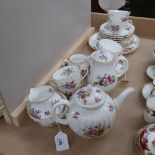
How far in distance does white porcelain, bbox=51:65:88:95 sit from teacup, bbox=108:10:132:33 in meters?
0.29

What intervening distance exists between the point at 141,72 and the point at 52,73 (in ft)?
1.02

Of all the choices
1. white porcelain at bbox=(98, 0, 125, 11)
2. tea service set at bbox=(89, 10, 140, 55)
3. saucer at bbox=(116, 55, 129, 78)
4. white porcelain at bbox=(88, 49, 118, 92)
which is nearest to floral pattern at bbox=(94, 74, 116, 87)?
white porcelain at bbox=(88, 49, 118, 92)

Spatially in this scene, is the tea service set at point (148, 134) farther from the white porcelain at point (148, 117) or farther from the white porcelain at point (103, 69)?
the white porcelain at point (103, 69)

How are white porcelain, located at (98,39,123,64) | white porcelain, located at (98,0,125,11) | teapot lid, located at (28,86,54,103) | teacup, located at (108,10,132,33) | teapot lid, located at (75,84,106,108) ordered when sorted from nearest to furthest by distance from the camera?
teapot lid, located at (75,84,106,108) → teapot lid, located at (28,86,54,103) → white porcelain, located at (98,39,123,64) → teacup, located at (108,10,132,33) → white porcelain, located at (98,0,125,11)

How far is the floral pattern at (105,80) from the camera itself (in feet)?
→ 2.54

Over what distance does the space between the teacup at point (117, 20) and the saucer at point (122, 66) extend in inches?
5.0

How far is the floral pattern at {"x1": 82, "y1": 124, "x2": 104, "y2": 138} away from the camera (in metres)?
0.64

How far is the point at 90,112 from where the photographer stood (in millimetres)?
628

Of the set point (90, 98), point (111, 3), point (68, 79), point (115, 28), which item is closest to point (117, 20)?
A: point (115, 28)

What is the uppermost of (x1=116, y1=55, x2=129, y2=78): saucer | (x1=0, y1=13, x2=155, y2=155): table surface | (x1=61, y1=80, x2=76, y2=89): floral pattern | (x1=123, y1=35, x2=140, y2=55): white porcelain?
(x1=61, y1=80, x2=76, y2=89): floral pattern

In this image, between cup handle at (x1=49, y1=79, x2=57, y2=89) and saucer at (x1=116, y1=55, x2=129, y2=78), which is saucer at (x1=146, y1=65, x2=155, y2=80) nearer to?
saucer at (x1=116, y1=55, x2=129, y2=78)

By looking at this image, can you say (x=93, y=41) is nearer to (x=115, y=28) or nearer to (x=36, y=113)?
(x=115, y=28)

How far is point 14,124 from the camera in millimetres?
772

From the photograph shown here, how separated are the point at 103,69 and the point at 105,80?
4 centimetres
